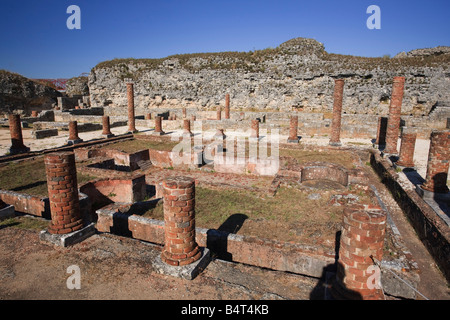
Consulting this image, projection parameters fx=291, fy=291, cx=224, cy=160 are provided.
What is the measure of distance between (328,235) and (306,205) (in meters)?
1.69

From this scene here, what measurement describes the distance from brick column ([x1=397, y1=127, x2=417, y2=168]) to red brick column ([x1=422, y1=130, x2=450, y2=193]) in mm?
2643

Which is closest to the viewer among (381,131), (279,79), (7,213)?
(7,213)

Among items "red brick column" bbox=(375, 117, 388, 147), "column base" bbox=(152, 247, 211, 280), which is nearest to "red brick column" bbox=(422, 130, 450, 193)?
"column base" bbox=(152, 247, 211, 280)

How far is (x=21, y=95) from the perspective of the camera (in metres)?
29.6

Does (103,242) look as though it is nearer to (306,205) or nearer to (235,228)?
(235,228)

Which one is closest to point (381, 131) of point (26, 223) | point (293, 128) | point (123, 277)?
point (293, 128)

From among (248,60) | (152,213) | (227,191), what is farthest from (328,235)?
(248,60)

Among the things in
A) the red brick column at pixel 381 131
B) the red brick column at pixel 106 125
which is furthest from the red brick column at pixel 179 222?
the red brick column at pixel 106 125

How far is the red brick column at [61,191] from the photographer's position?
510 cm

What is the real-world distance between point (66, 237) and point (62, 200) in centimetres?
66

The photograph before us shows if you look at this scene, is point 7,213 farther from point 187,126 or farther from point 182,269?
point 187,126

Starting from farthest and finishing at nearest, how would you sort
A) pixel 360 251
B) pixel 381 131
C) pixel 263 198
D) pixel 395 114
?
pixel 381 131 → pixel 395 114 → pixel 263 198 → pixel 360 251

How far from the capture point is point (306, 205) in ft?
24.7

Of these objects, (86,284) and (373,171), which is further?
(373,171)
